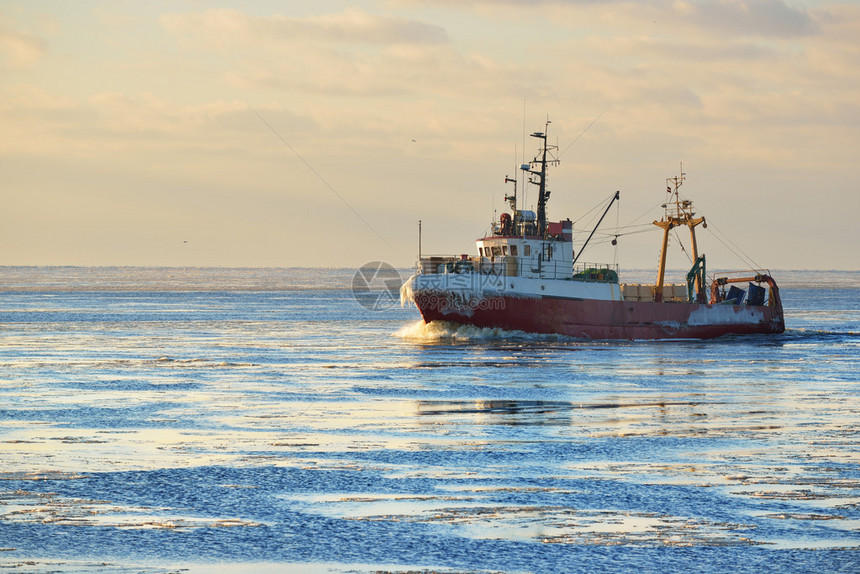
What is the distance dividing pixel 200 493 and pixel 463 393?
16.0 meters

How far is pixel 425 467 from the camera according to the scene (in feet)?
63.2

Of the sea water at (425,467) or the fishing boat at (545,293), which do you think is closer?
the sea water at (425,467)

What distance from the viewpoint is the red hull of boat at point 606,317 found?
53719mm

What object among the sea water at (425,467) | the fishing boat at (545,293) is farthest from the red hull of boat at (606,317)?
the sea water at (425,467)

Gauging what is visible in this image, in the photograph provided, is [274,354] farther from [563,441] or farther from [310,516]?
[310,516]

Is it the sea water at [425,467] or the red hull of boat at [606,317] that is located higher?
the red hull of boat at [606,317]

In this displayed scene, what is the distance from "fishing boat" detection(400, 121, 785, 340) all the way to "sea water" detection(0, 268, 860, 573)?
1160cm

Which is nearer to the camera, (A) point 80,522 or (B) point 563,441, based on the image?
(A) point 80,522

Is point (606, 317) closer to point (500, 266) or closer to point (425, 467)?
point (500, 266)

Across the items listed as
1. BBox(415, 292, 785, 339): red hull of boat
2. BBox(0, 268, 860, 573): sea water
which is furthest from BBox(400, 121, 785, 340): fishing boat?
BBox(0, 268, 860, 573): sea water

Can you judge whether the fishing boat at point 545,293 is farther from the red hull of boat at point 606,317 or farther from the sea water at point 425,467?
the sea water at point 425,467

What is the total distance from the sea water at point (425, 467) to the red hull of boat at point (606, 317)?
1180cm

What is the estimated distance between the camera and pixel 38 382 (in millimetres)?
33688

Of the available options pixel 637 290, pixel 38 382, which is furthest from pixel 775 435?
pixel 637 290
